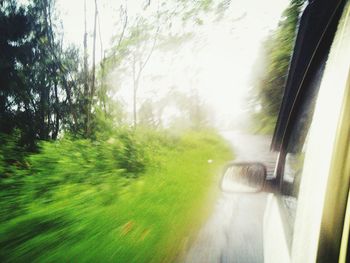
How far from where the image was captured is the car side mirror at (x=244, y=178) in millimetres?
1560

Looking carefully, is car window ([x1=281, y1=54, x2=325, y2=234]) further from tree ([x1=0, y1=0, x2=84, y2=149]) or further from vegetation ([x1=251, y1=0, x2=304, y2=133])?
tree ([x1=0, y1=0, x2=84, y2=149])

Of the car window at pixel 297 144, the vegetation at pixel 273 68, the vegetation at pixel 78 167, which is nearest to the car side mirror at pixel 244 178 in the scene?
the car window at pixel 297 144

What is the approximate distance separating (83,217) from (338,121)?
172 inches

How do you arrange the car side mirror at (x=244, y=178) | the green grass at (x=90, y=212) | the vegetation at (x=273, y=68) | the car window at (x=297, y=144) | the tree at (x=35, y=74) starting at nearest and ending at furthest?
the car window at (x=297, y=144) → the car side mirror at (x=244, y=178) → the green grass at (x=90, y=212) → the vegetation at (x=273, y=68) → the tree at (x=35, y=74)

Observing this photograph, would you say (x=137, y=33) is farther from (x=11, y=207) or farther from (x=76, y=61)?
(x=11, y=207)

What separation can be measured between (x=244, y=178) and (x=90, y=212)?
3.69 metres

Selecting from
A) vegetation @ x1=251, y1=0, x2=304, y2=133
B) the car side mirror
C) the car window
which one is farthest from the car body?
vegetation @ x1=251, y1=0, x2=304, y2=133

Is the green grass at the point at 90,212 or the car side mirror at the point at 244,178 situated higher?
the car side mirror at the point at 244,178

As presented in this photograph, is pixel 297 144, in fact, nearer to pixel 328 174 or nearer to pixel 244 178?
pixel 244 178

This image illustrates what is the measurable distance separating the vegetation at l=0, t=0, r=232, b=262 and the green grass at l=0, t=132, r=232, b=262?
0.06 feet

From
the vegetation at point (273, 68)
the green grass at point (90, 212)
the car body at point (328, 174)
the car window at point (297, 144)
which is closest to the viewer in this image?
the car body at point (328, 174)

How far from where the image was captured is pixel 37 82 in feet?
61.6

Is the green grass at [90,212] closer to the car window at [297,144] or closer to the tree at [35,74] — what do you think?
the car window at [297,144]

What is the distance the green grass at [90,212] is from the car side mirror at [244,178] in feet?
6.88
